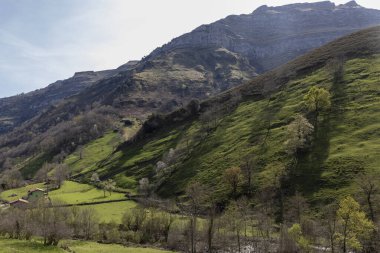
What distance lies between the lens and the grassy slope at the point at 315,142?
367 feet

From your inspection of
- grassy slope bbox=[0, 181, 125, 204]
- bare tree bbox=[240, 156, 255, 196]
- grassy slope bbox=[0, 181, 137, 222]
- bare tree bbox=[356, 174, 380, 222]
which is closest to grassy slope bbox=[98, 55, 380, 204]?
bare tree bbox=[240, 156, 255, 196]

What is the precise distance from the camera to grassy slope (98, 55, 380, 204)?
112m

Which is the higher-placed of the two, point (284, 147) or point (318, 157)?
point (284, 147)

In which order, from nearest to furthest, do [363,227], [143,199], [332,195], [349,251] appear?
[363,227] < [349,251] < [332,195] < [143,199]

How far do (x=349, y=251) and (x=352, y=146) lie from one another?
50.2 metres

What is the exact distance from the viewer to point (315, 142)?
5162 inches

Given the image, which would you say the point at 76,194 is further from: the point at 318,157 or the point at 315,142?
the point at 318,157

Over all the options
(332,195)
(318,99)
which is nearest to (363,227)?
(332,195)

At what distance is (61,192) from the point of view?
179625 mm

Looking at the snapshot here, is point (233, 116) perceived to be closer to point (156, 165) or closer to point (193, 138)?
point (193, 138)

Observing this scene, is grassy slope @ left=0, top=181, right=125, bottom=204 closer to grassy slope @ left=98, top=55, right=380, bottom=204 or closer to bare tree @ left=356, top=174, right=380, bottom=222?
grassy slope @ left=98, top=55, right=380, bottom=204

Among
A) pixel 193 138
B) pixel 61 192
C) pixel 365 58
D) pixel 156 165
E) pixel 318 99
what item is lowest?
pixel 61 192

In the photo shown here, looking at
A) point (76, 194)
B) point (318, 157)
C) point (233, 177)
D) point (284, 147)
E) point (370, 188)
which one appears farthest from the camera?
point (76, 194)

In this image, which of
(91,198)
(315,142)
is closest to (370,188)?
(315,142)
